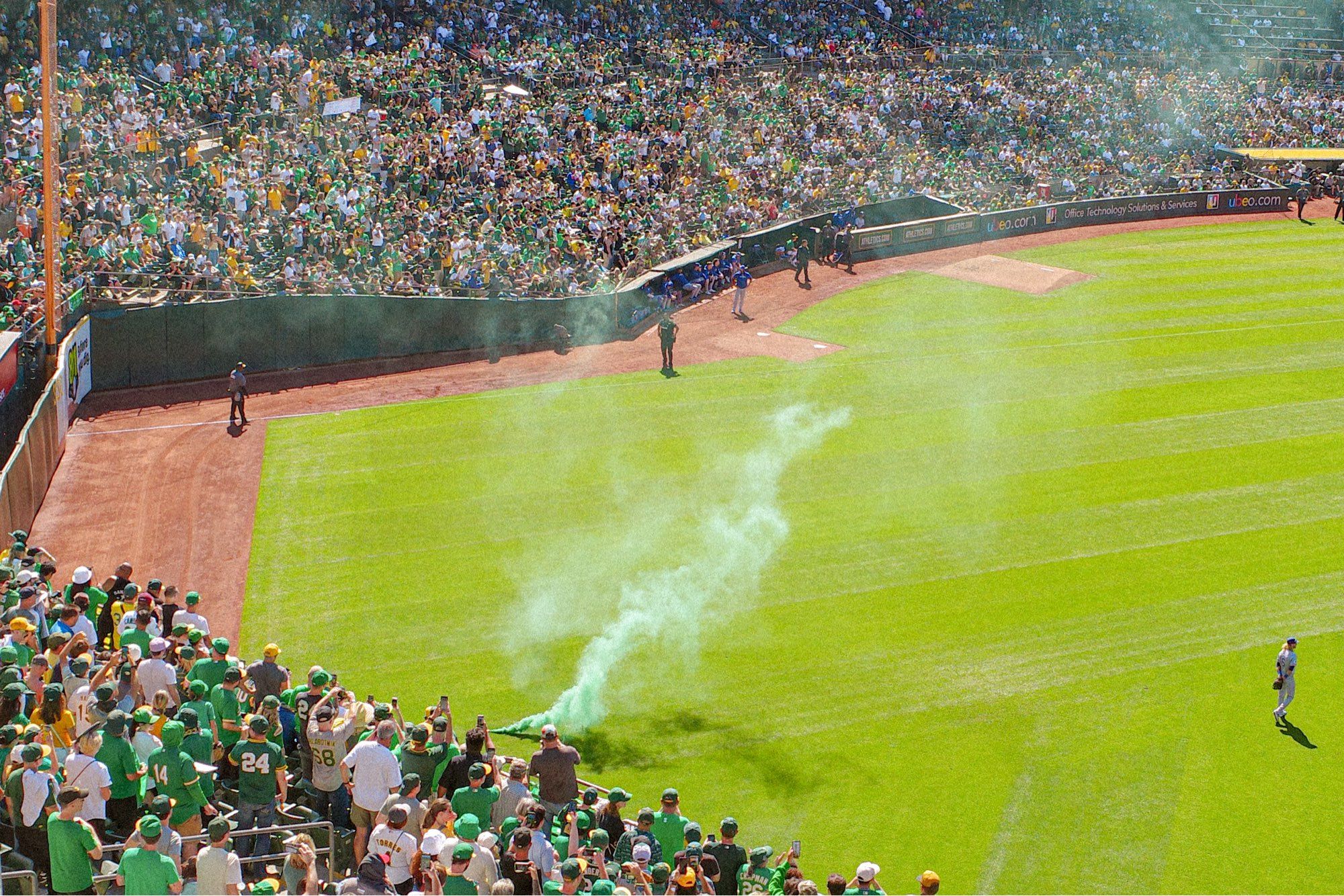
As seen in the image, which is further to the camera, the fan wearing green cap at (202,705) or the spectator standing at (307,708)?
the spectator standing at (307,708)

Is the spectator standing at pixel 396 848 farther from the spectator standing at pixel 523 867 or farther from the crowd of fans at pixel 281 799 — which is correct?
the spectator standing at pixel 523 867

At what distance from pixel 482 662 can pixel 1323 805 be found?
1081 cm

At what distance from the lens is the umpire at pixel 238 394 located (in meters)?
28.0

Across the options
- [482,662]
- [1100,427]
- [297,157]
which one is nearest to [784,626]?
[482,662]

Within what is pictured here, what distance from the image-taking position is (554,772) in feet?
42.2

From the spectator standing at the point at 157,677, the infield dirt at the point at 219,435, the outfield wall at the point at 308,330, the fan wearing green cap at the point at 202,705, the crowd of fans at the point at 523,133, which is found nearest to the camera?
the fan wearing green cap at the point at 202,705

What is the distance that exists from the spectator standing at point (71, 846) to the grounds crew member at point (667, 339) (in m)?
22.8

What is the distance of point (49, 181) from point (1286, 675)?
23.2m

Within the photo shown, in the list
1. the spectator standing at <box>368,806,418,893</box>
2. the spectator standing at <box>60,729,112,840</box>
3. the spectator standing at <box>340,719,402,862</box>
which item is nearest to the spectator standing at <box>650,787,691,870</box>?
the spectator standing at <box>340,719,402,862</box>

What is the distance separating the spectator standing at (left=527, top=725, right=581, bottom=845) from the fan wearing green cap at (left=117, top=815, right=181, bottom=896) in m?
3.80

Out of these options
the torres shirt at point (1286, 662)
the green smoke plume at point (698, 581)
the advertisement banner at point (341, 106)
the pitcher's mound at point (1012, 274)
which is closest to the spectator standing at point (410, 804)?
the green smoke plume at point (698, 581)

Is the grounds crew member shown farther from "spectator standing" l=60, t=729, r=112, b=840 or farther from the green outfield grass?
"spectator standing" l=60, t=729, r=112, b=840

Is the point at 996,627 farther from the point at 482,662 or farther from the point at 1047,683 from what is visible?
the point at 482,662

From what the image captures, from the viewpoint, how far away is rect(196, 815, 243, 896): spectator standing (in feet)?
32.5
